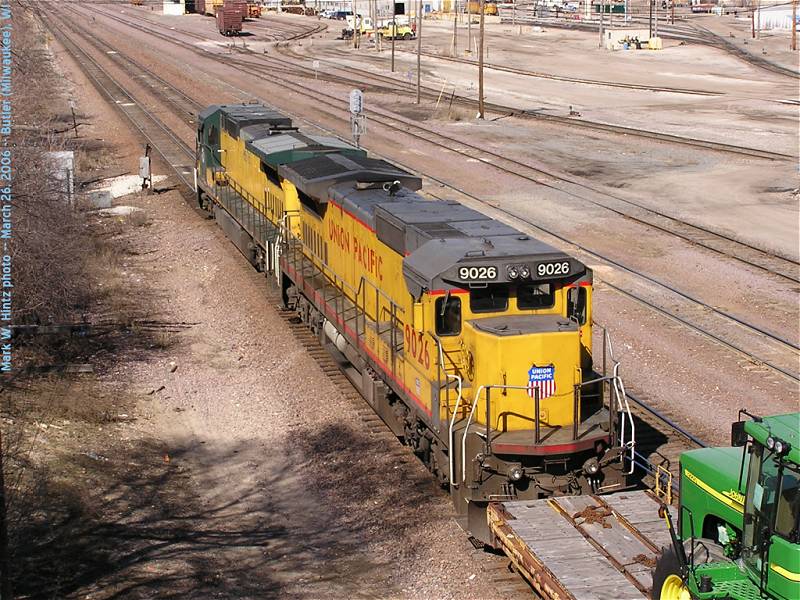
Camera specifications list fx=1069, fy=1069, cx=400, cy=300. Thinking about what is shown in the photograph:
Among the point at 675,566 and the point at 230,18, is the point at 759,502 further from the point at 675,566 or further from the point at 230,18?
the point at 230,18

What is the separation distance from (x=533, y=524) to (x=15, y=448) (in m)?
8.38

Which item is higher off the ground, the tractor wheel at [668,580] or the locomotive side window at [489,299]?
the locomotive side window at [489,299]

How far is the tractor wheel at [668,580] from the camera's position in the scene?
34.3 feet

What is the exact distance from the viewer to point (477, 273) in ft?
45.8

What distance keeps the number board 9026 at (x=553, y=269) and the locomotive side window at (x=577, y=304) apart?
47 cm

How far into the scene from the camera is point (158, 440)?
17984 mm

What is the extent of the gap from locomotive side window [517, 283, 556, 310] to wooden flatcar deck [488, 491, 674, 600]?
2673 millimetres

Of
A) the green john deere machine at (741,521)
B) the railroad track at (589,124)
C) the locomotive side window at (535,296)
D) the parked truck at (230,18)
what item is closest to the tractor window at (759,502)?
the green john deere machine at (741,521)

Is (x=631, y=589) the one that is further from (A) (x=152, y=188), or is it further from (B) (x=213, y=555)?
(A) (x=152, y=188)

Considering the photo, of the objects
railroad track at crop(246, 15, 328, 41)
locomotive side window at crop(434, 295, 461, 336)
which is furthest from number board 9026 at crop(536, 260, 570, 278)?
railroad track at crop(246, 15, 328, 41)

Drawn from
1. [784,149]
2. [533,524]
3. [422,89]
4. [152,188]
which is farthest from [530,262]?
[422,89]

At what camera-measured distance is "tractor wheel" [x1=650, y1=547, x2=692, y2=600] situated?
10461 mm

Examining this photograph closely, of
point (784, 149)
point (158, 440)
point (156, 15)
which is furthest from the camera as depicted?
point (156, 15)

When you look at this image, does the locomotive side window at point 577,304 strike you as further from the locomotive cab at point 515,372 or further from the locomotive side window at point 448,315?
the locomotive side window at point 448,315
